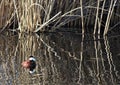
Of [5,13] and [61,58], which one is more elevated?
[5,13]

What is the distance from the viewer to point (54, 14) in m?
8.40

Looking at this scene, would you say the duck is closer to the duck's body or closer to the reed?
the duck's body

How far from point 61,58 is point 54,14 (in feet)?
7.19

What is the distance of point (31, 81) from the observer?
5.07m

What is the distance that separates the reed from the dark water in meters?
0.22

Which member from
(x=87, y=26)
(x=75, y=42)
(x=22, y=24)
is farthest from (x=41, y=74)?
(x=87, y=26)

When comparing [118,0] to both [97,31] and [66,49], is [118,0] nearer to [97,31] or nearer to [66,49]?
[97,31]

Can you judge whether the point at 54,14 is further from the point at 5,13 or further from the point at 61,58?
the point at 61,58

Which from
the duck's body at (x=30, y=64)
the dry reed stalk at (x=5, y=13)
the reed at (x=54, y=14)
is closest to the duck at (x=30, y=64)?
the duck's body at (x=30, y=64)

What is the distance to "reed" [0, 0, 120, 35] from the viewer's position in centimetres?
784

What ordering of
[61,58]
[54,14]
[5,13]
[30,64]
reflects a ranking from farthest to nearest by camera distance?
[54,14] < [5,13] < [61,58] < [30,64]

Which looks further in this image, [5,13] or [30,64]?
[5,13]

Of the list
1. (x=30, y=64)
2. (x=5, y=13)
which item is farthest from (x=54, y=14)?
(x=30, y=64)

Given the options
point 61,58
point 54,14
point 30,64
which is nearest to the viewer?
point 30,64
